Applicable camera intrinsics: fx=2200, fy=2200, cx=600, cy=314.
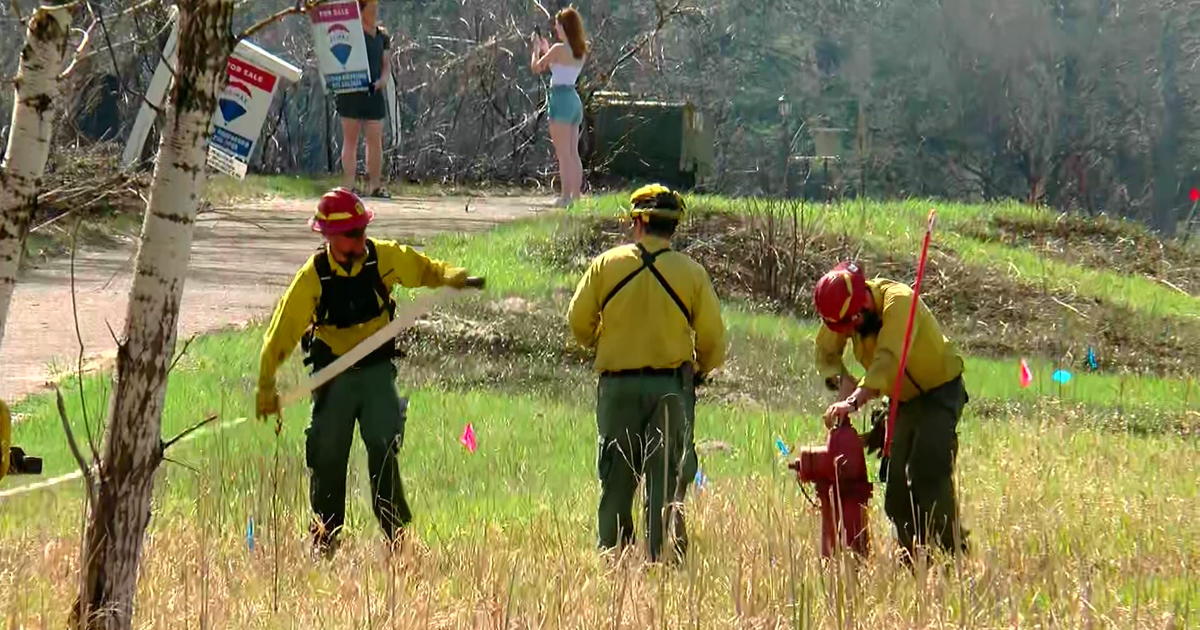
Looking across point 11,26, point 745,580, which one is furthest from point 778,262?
point 11,26

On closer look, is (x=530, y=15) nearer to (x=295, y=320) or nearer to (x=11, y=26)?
(x=11, y=26)

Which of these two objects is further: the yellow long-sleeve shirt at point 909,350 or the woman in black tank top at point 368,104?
the woman in black tank top at point 368,104

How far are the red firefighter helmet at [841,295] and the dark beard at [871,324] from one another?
0.37ft

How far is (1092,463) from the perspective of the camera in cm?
1120

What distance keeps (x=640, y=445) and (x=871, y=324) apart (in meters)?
1.08

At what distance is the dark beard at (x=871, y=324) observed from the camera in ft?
26.1

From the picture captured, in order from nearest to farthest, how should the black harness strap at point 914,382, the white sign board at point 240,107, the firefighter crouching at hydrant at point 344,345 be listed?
1. the white sign board at point 240,107
2. the black harness strap at point 914,382
3. the firefighter crouching at hydrant at point 344,345

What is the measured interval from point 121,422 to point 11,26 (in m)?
33.0

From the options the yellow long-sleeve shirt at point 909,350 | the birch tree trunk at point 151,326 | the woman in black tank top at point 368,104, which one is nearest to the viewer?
the birch tree trunk at point 151,326

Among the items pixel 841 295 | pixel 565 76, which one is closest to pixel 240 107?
pixel 841 295

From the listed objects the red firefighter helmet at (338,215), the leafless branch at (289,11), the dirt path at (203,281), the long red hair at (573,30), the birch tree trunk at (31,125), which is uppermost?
the long red hair at (573,30)

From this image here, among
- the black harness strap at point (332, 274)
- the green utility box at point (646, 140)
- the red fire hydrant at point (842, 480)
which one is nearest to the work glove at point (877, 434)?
the red fire hydrant at point (842, 480)

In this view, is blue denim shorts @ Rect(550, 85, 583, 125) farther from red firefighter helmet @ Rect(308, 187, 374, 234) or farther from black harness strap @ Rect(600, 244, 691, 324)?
red firefighter helmet @ Rect(308, 187, 374, 234)

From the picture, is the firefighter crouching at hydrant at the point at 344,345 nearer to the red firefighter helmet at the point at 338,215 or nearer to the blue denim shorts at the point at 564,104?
the red firefighter helmet at the point at 338,215
